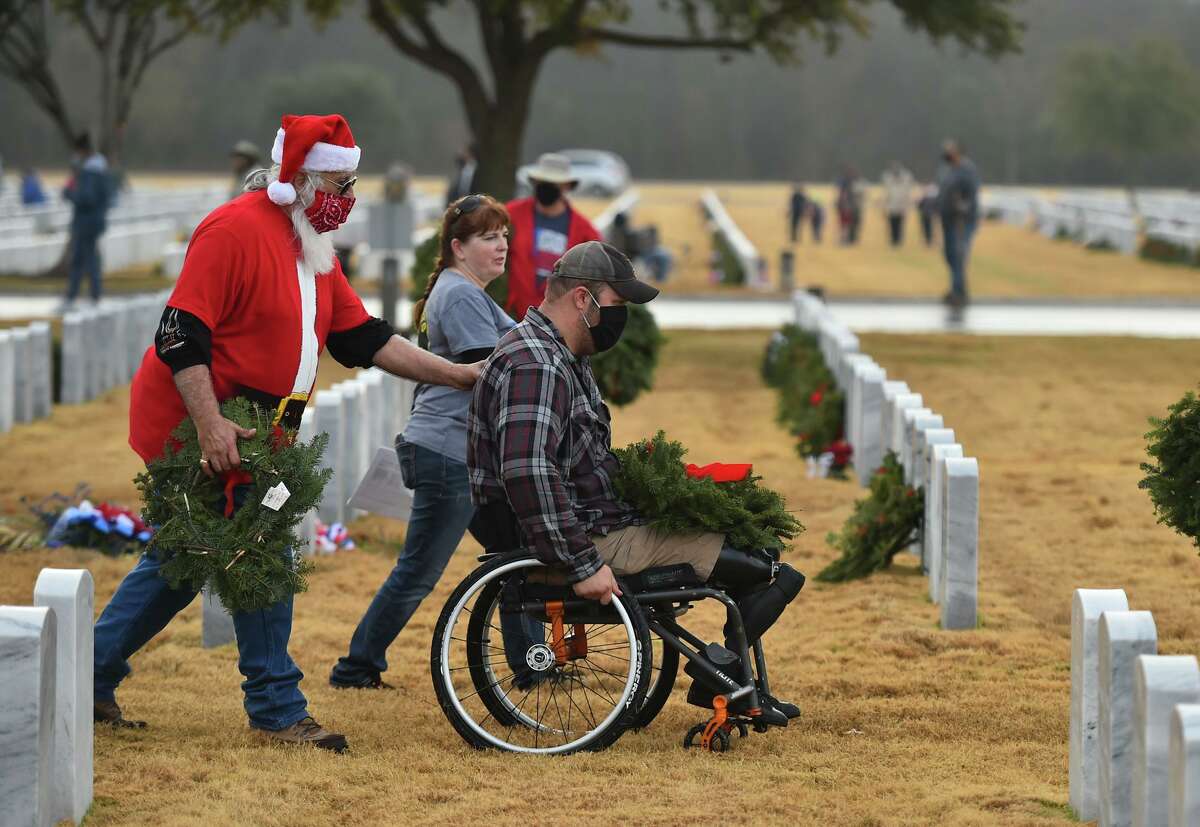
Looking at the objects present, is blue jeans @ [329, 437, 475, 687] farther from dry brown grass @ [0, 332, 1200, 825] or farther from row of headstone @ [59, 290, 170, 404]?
row of headstone @ [59, 290, 170, 404]

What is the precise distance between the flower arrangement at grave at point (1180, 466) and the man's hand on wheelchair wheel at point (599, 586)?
5.79 ft

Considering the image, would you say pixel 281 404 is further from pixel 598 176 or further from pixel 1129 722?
pixel 598 176

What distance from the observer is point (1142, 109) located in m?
70.9

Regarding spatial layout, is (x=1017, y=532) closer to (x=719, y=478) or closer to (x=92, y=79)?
(x=719, y=478)

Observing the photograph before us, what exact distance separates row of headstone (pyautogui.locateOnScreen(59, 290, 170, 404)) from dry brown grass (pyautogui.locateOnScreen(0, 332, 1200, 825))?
2.29 m

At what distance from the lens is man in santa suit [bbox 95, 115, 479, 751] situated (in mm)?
5363

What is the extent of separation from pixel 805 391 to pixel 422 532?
26.1ft

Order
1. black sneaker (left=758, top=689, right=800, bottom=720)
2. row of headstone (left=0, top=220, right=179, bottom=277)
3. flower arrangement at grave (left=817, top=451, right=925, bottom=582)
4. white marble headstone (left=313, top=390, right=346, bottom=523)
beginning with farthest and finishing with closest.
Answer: row of headstone (left=0, top=220, right=179, bottom=277), white marble headstone (left=313, top=390, right=346, bottom=523), flower arrangement at grave (left=817, top=451, right=925, bottom=582), black sneaker (left=758, top=689, right=800, bottom=720)

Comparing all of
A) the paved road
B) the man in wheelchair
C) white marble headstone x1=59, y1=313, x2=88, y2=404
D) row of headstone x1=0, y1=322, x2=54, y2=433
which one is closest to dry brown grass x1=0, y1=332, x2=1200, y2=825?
the man in wheelchair

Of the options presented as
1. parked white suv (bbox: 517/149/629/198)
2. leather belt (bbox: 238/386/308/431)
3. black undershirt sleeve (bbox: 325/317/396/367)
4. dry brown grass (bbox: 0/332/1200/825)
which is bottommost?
dry brown grass (bbox: 0/332/1200/825)

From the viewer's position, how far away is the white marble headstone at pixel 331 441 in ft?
31.2

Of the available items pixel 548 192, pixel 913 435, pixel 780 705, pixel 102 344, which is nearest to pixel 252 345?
pixel 780 705

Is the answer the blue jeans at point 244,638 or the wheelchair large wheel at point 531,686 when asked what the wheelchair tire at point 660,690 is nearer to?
the wheelchair large wheel at point 531,686

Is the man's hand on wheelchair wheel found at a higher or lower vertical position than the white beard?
lower
